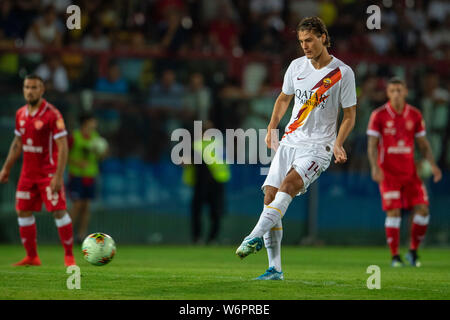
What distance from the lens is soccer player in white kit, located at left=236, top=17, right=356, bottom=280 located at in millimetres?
7891

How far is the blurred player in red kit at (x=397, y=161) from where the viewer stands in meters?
11.5

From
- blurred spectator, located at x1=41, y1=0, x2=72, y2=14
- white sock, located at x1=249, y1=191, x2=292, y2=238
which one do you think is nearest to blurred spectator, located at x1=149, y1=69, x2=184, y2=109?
blurred spectator, located at x1=41, y1=0, x2=72, y2=14

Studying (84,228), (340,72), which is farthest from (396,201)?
(84,228)

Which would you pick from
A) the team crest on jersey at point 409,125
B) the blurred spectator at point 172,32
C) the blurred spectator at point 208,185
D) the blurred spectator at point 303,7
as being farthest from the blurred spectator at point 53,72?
the team crest on jersey at point 409,125

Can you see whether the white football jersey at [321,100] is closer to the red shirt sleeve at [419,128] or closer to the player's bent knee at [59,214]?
the player's bent knee at [59,214]

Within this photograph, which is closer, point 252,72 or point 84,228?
point 84,228

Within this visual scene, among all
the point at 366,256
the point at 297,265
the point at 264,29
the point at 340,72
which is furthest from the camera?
the point at 264,29

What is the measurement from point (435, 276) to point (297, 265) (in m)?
2.28

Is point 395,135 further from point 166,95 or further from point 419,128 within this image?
point 166,95

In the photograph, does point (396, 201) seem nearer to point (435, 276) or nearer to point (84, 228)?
point (435, 276)

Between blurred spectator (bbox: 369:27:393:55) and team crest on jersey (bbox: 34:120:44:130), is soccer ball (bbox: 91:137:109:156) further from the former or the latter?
blurred spectator (bbox: 369:27:393:55)

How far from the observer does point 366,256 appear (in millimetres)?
13750

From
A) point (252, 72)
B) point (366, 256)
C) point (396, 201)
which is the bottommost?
point (366, 256)

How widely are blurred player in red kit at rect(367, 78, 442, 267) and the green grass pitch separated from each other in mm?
686
